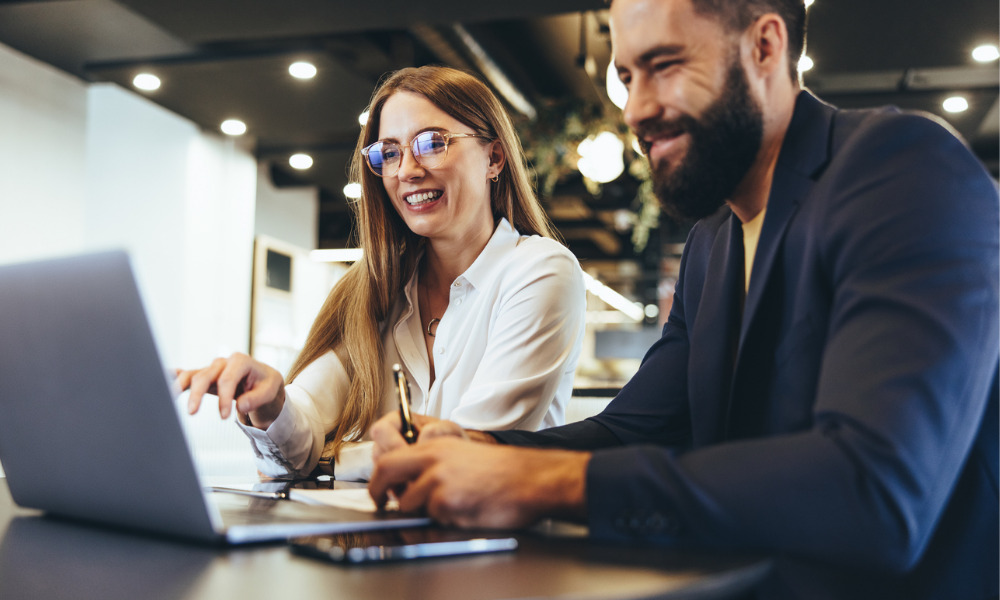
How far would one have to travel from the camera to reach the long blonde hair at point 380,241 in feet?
5.93

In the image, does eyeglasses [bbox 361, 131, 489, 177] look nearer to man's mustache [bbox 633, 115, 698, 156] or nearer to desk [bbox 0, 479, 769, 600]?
man's mustache [bbox 633, 115, 698, 156]

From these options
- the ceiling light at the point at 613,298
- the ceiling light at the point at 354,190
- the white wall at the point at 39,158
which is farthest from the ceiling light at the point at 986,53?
the white wall at the point at 39,158

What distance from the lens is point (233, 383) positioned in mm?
1177

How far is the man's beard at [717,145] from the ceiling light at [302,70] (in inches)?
174

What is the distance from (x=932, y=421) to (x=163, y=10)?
4615 mm

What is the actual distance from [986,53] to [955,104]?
4.92 ft

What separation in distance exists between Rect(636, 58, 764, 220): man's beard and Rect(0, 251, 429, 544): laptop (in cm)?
55

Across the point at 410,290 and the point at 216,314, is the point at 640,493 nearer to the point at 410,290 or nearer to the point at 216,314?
the point at 410,290

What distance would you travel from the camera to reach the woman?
1.64 meters

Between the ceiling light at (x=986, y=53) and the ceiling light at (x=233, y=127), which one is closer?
the ceiling light at (x=986, y=53)

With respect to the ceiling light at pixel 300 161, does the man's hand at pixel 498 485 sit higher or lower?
lower

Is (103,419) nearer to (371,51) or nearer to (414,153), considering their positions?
(414,153)

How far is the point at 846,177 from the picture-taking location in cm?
94

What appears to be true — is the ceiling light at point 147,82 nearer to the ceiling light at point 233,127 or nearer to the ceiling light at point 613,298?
the ceiling light at point 233,127
